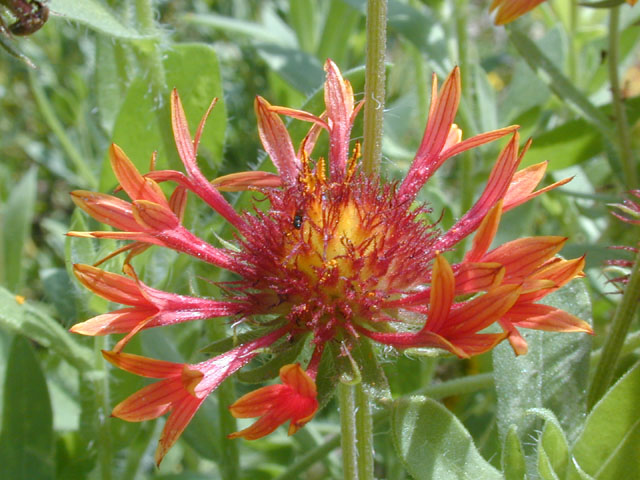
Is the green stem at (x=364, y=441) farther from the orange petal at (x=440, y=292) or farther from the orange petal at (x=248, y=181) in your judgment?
the orange petal at (x=248, y=181)

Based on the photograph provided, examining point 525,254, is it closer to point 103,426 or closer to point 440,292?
point 440,292

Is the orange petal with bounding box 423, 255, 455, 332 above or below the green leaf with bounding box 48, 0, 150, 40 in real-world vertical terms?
below

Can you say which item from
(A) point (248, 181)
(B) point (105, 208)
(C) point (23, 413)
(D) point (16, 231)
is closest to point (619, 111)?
(A) point (248, 181)

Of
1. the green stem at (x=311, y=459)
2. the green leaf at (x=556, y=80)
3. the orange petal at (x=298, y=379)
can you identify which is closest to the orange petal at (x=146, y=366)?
the orange petal at (x=298, y=379)

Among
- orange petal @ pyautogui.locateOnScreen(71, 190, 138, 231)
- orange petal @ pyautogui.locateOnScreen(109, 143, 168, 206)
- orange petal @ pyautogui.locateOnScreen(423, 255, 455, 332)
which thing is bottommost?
orange petal @ pyautogui.locateOnScreen(423, 255, 455, 332)

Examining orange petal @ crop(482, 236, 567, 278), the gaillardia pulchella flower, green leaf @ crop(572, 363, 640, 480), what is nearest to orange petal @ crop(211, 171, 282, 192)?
the gaillardia pulchella flower

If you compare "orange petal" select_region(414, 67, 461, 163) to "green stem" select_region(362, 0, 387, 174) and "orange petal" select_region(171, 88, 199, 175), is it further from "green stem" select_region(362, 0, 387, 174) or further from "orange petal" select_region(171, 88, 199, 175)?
"orange petal" select_region(171, 88, 199, 175)
